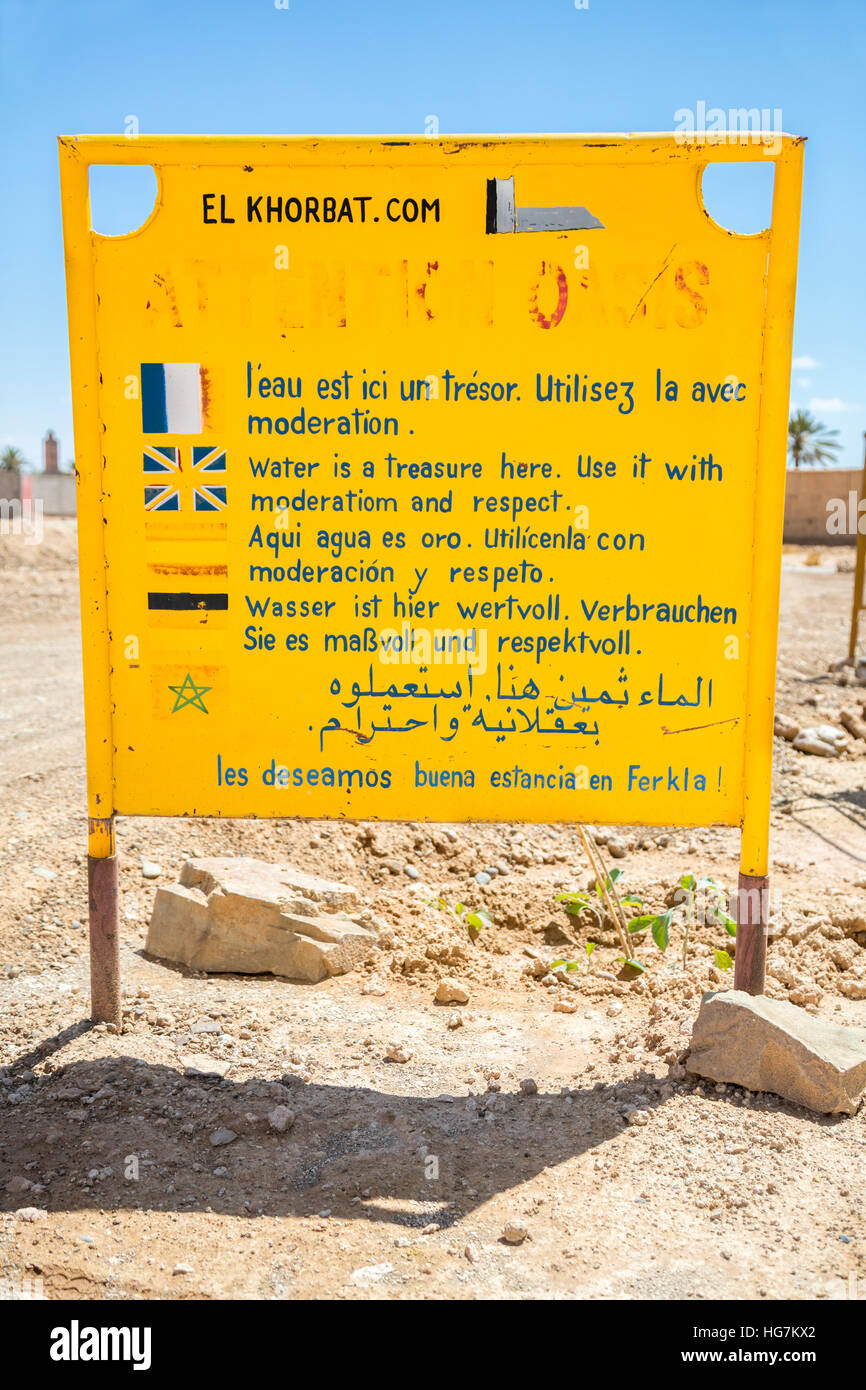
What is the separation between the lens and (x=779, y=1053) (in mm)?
2873

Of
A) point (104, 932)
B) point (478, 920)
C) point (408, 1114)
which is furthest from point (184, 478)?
point (478, 920)

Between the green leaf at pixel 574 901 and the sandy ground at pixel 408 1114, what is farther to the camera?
the green leaf at pixel 574 901

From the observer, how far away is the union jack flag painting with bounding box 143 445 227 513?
305 cm

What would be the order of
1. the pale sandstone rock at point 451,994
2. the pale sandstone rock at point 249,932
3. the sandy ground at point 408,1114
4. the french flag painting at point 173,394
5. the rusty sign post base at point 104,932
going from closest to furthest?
the sandy ground at point 408,1114 < the french flag painting at point 173,394 < the rusty sign post base at point 104,932 < the pale sandstone rock at point 451,994 < the pale sandstone rock at point 249,932

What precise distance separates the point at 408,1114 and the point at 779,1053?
3.44 ft

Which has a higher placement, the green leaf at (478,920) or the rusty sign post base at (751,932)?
the rusty sign post base at (751,932)

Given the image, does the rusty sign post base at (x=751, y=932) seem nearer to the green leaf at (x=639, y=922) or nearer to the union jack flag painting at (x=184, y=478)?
the green leaf at (x=639, y=922)

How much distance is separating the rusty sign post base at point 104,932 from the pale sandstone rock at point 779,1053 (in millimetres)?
Answer: 1791

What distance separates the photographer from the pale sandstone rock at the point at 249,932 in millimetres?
3777

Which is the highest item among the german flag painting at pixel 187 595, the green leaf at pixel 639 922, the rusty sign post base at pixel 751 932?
the german flag painting at pixel 187 595

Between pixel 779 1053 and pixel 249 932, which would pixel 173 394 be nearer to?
pixel 249 932

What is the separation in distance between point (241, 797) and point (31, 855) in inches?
72.2

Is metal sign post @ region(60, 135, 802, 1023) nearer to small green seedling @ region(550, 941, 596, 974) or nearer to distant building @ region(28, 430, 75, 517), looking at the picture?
small green seedling @ region(550, 941, 596, 974)

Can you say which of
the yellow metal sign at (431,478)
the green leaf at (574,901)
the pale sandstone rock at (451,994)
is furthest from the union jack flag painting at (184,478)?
the green leaf at (574,901)
